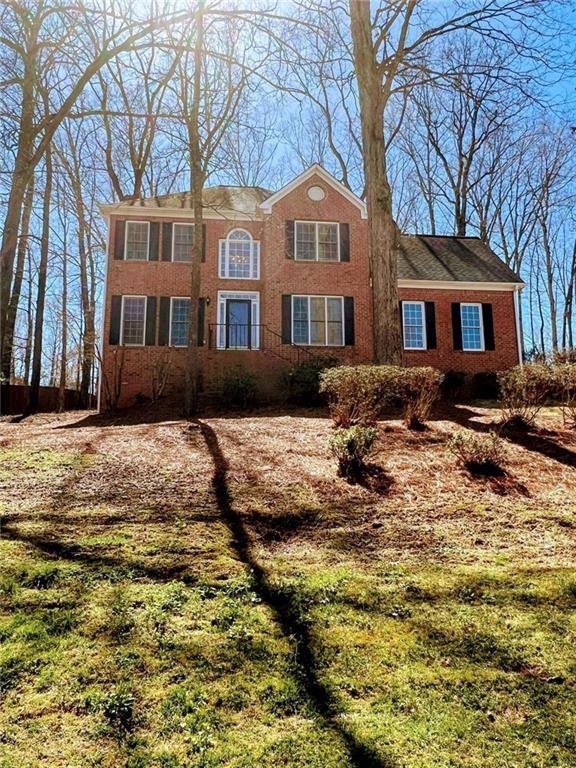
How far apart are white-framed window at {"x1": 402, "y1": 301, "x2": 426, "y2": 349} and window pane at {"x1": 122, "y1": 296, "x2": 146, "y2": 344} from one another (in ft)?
28.8

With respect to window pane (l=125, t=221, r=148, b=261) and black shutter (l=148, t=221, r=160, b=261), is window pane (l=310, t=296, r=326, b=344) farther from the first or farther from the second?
window pane (l=125, t=221, r=148, b=261)

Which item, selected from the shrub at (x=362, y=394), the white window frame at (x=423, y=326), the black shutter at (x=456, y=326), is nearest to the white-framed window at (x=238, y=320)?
the white window frame at (x=423, y=326)

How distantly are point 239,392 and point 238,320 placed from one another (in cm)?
474

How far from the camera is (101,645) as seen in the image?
2.46 m

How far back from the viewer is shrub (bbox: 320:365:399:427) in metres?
7.34

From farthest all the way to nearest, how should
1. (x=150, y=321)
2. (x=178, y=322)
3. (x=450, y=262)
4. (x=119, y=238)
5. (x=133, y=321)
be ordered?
(x=450, y=262)
(x=119, y=238)
(x=178, y=322)
(x=133, y=321)
(x=150, y=321)

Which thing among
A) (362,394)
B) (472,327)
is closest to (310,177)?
(472,327)

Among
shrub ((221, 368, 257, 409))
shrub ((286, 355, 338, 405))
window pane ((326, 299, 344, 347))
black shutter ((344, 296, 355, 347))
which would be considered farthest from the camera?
window pane ((326, 299, 344, 347))

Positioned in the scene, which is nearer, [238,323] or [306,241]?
[238,323]

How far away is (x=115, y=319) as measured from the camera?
1554 cm

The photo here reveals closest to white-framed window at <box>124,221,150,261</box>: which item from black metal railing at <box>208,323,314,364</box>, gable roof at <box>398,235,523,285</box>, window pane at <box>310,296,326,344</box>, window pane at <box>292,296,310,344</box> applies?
black metal railing at <box>208,323,314,364</box>

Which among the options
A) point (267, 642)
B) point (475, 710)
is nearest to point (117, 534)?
point (267, 642)

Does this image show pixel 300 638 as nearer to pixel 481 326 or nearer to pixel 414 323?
pixel 414 323

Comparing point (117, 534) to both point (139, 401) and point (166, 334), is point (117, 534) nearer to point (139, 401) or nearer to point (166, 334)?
point (139, 401)
